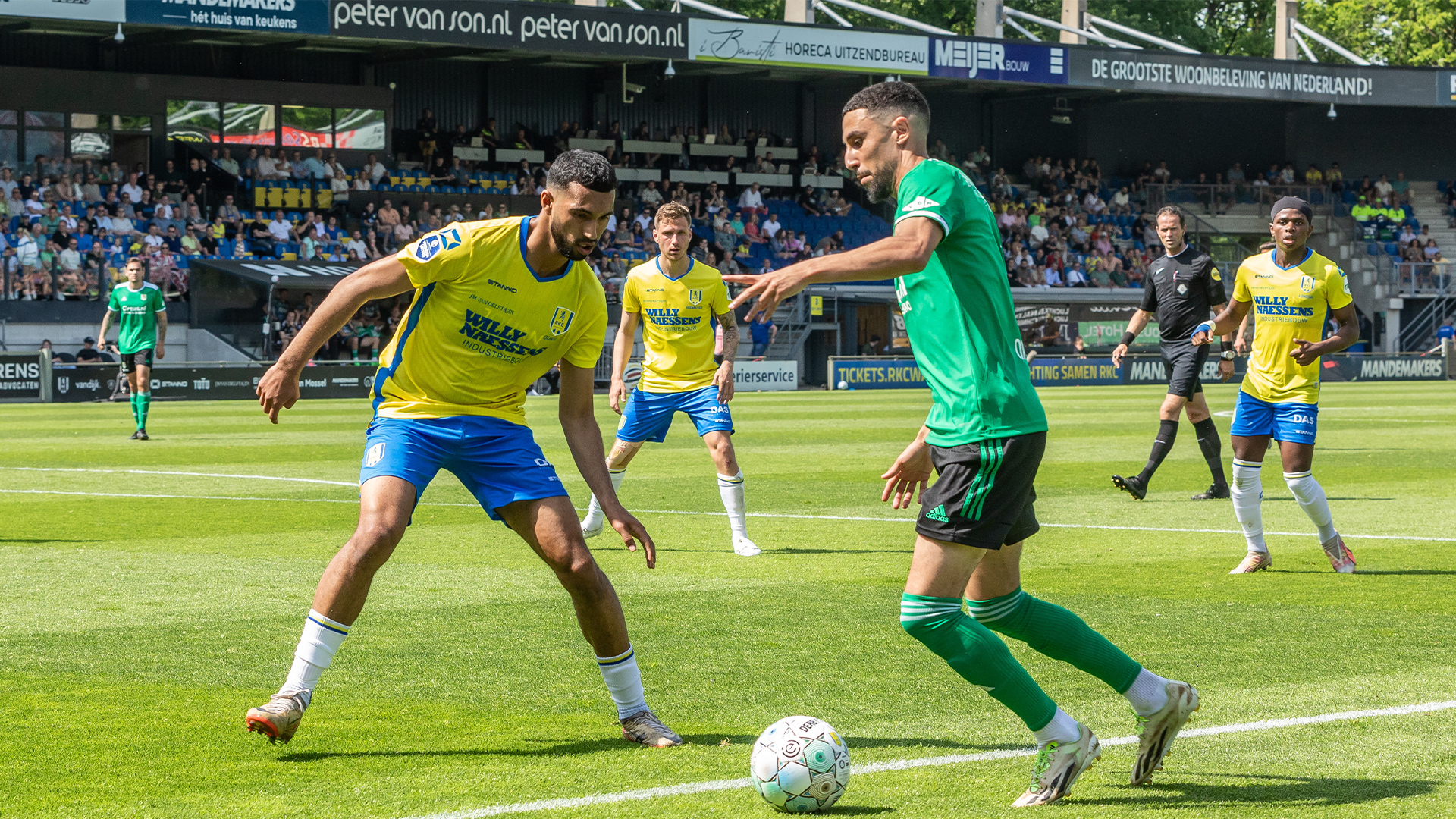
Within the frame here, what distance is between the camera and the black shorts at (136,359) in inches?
800

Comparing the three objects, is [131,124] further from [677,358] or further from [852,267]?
[852,267]

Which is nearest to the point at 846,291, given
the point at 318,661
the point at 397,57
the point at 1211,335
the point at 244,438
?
the point at 397,57

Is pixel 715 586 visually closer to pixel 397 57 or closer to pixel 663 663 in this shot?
pixel 663 663

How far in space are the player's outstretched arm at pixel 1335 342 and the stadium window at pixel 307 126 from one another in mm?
37964

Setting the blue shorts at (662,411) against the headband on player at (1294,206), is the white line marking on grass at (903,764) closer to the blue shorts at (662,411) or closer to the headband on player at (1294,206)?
the headband on player at (1294,206)

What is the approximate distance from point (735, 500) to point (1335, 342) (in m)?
3.94

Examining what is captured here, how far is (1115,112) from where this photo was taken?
5778 cm

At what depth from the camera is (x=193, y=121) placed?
42.5m

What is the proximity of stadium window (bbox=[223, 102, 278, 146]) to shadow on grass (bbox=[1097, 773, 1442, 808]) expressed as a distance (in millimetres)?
41506

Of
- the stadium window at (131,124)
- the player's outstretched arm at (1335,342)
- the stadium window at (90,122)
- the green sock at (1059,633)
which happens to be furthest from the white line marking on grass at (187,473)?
the stadium window at (131,124)

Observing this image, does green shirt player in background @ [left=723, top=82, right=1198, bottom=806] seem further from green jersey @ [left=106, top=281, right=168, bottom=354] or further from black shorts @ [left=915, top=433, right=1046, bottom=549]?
green jersey @ [left=106, top=281, right=168, bottom=354]

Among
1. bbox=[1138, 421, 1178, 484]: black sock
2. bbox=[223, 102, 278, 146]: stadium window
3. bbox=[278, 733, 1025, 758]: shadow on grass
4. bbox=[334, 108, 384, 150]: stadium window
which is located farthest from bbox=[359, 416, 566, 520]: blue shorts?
bbox=[334, 108, 384, 150]: stadium window

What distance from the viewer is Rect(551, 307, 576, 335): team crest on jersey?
18.2 ft

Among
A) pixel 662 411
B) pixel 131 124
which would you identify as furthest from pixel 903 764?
pixel 131 124
